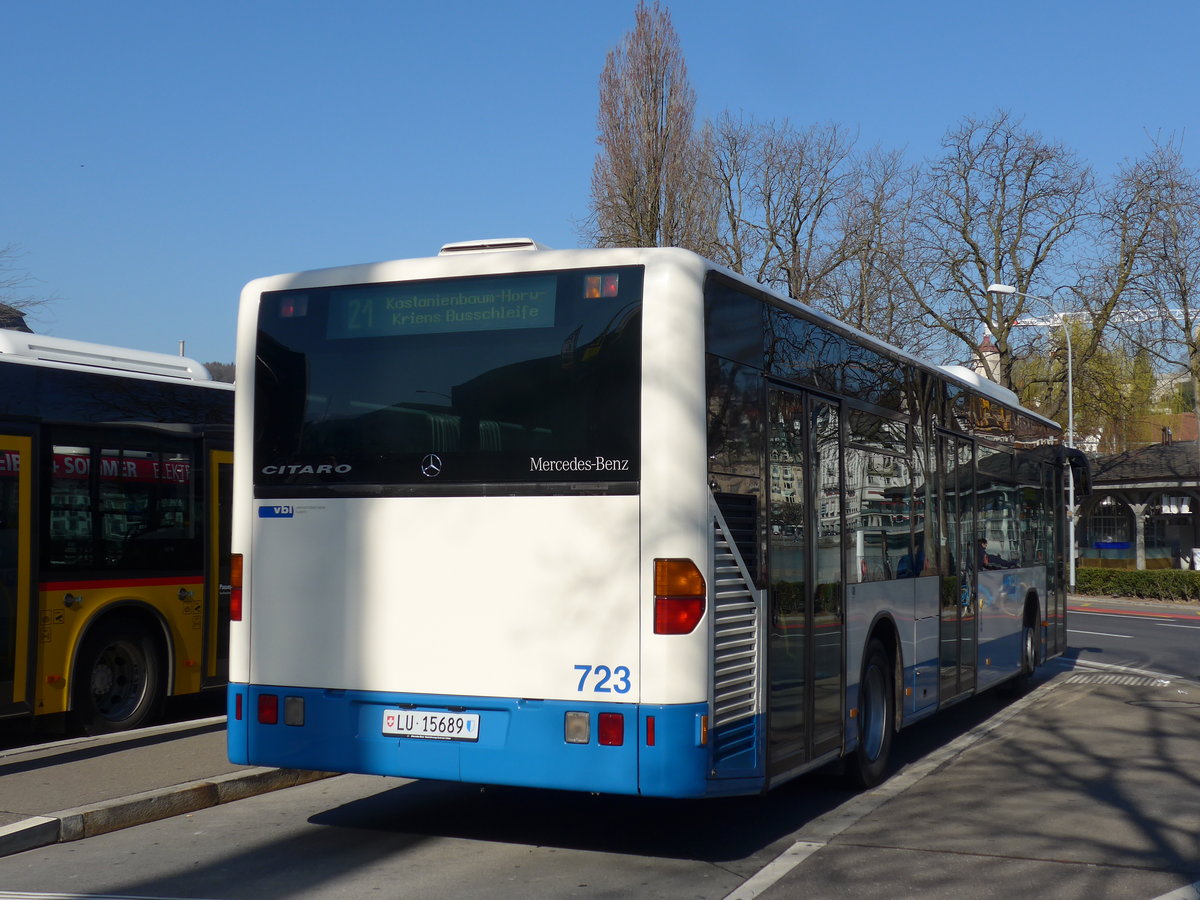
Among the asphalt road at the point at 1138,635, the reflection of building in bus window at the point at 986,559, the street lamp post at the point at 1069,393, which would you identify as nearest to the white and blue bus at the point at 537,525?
the reflection of building in bus window at the point at 986,559

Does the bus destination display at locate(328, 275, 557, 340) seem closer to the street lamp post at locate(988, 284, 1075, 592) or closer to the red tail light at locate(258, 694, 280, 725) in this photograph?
the red tail light at locate(258, 694, 280, 725)

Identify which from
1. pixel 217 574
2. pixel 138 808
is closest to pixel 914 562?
pixel 138 808

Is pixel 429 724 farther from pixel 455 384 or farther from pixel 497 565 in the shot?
pixel 455 384

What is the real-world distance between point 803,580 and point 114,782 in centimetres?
439

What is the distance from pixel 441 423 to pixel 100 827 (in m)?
3.02

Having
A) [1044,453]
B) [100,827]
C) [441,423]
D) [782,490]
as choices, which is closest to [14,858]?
[100,827]

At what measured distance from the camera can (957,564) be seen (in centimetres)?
1101

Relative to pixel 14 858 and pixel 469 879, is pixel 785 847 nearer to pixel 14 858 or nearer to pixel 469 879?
pixel 469 879

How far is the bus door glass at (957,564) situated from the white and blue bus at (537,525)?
2.88m

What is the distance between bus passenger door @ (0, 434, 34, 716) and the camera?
967cm

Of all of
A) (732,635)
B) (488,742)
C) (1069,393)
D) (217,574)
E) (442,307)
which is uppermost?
(1069,393)

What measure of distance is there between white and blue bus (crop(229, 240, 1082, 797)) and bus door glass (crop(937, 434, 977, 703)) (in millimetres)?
2885

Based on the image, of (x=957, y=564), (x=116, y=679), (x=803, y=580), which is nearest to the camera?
(x=803, y=580)

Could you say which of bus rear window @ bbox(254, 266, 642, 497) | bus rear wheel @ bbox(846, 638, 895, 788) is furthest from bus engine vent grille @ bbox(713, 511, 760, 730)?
bus rear wheel @ bbox(846, 638, 895, 788)
